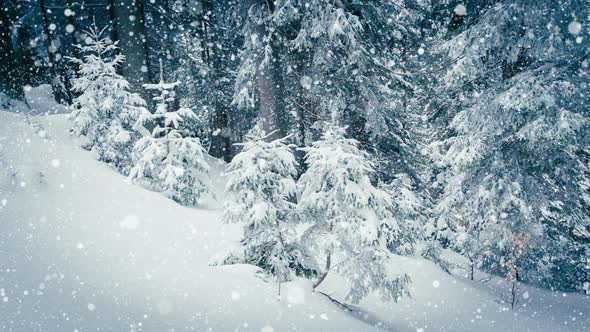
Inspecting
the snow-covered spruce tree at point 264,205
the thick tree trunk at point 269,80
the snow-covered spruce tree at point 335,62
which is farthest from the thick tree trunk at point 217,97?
the snow-covered spruce tree at point 264,205

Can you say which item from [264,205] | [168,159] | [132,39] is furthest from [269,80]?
[132,39]

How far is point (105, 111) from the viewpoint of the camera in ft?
29.6

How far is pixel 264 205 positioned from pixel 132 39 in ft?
23.5

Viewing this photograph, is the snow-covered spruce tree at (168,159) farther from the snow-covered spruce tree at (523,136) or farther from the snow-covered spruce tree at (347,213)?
the snow-covered spruce tree at (523,136)

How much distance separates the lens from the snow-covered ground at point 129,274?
3836 mm

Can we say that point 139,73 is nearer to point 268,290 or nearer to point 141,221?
point 141,221

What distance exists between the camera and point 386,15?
31.6ft

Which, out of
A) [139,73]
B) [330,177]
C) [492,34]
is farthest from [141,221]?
[492,34]

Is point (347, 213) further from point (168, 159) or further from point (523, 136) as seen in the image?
point (523, 136)

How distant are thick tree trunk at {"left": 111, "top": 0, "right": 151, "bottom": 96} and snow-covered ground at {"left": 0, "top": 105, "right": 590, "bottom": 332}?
2.55m

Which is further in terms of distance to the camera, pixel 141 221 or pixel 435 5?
pixel 435 5

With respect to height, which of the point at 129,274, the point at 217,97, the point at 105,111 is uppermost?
the point at 217,97

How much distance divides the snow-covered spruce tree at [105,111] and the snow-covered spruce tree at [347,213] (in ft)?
18.0

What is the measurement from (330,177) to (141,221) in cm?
333
